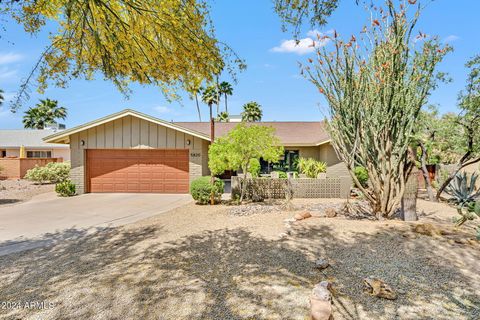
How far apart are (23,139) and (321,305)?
31531mm

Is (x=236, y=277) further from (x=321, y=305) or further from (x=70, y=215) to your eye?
(x=70, y=215)

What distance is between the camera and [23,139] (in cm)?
2530

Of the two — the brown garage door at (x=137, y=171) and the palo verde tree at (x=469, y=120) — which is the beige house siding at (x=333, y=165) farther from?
the brown garage door at (x=137, y=171)

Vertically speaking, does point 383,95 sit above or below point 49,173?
above

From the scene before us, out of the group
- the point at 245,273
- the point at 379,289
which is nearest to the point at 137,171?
the point at 245,273

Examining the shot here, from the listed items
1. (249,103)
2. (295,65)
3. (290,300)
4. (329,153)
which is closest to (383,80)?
(295,65)

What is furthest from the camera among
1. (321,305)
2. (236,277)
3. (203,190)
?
(203,190)

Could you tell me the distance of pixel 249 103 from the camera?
33469mm

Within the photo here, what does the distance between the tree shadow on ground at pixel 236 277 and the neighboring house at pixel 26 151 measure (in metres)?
→ 20.3

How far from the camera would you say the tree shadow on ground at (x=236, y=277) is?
3.04 meters

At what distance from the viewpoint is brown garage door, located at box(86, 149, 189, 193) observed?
1388cm

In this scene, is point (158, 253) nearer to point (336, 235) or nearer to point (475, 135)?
point (336, 235)

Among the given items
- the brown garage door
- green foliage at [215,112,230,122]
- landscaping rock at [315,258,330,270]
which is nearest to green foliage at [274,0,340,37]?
landscaping rock at [315,258,330,270]

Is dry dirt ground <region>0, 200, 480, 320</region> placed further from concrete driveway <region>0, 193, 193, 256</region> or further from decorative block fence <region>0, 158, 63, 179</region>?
decorative block fence <region>0, 158, 63, 179</region>
